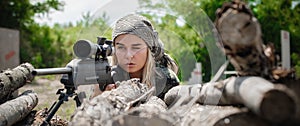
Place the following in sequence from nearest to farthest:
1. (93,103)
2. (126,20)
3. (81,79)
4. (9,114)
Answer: (93,103) < (9,114) < (126,20) < (81,79)

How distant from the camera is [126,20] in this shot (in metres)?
2.31

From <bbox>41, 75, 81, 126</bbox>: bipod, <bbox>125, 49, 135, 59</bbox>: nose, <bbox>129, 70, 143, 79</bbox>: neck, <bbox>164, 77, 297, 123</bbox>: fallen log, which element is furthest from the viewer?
<bbox>41, 75, 81, 126</bbox>: bipod

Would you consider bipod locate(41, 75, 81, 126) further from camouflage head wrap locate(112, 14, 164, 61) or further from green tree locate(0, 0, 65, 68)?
green tree locate(0, 0, 65, 68)

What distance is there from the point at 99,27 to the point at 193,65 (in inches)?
25.4

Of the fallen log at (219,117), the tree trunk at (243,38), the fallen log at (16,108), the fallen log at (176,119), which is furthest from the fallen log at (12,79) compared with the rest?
the tree trunk at (243,38)

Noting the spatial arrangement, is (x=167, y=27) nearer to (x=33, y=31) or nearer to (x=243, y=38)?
(x=243, y=38)

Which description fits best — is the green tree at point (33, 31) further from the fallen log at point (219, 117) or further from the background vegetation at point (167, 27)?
the fallen log at point (219, 117)

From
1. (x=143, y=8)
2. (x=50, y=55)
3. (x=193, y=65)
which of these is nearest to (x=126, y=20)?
(x=143, y=8)

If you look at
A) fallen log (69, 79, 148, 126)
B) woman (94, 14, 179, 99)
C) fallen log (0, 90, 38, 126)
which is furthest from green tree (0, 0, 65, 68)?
fallen log (69, 79, 148, 126)

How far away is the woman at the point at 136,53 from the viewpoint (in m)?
2.28

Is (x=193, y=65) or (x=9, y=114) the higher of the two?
(x=193, y=65)

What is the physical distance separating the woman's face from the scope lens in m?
0.17

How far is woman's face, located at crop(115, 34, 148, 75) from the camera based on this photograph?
2273mm

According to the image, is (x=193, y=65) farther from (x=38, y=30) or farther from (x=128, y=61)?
(x=38, y=30)
